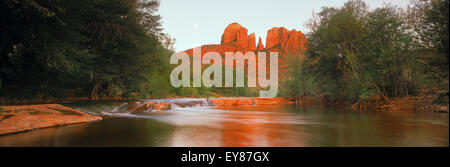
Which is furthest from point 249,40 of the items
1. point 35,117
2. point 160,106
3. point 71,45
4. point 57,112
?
point 35,117

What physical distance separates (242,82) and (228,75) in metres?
7.85

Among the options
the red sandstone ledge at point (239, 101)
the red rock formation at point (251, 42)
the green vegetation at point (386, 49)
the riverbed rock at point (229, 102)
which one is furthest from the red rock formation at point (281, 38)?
the riverbed rock at point (229, 102)

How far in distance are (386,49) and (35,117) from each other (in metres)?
20.5

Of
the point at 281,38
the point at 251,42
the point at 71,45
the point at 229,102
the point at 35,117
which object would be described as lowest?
the point at 229,102

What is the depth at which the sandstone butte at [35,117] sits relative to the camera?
6230 mm

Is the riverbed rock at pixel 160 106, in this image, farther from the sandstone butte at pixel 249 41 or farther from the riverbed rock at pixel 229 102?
the sandstone butte at pixel 249 41

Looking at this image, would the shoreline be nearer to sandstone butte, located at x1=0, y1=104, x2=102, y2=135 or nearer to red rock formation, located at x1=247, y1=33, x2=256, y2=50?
sandstone butte, located at x1=0, y1=104, x2=102, y2=135

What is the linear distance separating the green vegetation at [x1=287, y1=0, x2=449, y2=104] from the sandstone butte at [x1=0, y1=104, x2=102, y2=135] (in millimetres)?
16156

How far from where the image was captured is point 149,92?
3347 centimetres

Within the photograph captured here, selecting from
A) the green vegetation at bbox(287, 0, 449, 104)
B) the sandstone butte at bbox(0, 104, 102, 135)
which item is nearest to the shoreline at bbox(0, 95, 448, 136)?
the sandstone butte at bbox(0, 104, 102, 135)

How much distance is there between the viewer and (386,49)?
53.4 feet

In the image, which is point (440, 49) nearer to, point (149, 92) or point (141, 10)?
point (141, 10)

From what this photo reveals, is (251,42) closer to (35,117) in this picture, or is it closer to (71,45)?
(71,45)
